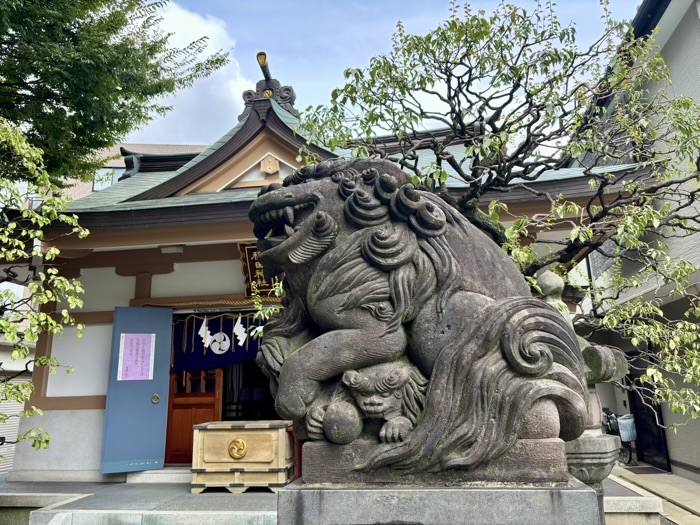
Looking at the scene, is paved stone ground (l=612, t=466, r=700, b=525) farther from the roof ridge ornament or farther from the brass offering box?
the roof ridge ornament

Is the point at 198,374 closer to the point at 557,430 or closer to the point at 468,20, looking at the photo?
the point at 468,20

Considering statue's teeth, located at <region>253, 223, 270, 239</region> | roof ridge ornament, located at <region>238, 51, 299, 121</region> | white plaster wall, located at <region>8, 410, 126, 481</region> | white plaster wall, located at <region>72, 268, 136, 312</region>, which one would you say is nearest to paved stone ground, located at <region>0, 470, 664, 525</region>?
white plaster wall, located at <region>8, 410, 126, 481</region>

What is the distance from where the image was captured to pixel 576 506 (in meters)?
1.76

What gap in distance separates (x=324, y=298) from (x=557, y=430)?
108cm

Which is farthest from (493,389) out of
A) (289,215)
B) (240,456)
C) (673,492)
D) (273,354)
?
(673,492)

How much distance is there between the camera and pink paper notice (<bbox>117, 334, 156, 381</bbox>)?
21.9ft

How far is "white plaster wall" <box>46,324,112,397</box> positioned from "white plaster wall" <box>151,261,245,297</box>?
967 mm

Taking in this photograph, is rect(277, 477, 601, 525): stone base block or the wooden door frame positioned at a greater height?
the wooden door frame

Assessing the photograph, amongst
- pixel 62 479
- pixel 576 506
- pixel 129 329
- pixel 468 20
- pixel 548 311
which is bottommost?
pixel 62 479

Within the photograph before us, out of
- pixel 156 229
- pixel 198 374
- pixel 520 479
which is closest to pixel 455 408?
pixel 520 479

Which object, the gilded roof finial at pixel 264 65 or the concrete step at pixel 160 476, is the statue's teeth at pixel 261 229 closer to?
the concrete step at pixel 160 476

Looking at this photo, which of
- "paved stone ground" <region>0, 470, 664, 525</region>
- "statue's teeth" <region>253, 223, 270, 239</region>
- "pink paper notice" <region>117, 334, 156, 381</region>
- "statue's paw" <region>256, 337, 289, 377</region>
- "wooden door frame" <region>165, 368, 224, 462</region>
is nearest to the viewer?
"statue's paw" <region>256, 337, 289, 377</region>

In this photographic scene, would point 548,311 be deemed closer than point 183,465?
Yes


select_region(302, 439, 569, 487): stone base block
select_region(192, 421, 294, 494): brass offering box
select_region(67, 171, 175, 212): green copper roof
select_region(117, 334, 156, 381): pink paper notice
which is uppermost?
select_region(67, 171, 175, 212): green copper roof
